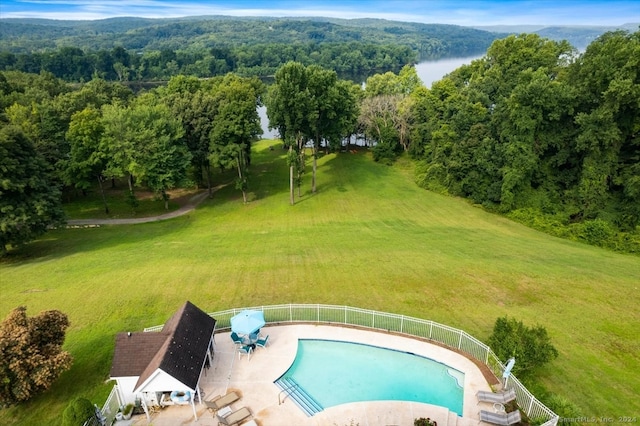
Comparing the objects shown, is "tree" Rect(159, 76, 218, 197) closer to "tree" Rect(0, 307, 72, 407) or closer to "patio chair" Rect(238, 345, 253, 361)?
"tree" Rect(0, 307, 72, 407)

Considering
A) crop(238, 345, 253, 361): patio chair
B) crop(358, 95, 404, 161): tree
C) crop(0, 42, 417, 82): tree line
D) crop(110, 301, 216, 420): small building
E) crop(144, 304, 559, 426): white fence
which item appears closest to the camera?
crop(110, 301, 216, 420): small building

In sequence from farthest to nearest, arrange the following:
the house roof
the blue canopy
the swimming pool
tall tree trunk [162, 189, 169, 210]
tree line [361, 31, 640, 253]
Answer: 1. tall tree trunk [162, 189, 169, 210]
2. tree line [361, 31, 640, 253]
3. the swimming pool
4. the blue canopy
5. the house roof

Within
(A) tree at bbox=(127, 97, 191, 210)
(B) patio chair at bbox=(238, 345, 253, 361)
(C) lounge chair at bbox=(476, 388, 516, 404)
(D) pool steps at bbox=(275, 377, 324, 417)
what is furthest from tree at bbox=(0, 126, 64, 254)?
(C) lounge chair at bbox=(476, 388, 516, 404)

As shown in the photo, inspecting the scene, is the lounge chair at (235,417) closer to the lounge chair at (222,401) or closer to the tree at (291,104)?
the lounge chair at (222,401)

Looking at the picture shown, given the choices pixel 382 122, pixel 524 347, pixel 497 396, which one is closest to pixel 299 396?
pixel 497 396

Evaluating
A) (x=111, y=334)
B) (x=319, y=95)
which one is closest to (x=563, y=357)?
(x=111, y=334)
